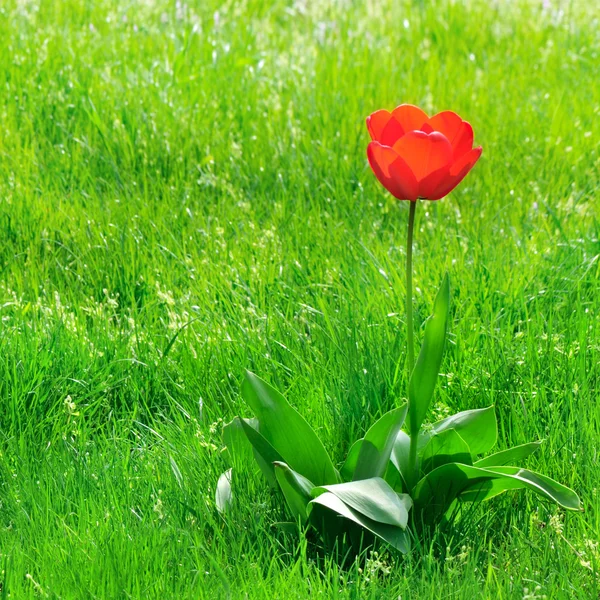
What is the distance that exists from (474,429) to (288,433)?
1.48 ft

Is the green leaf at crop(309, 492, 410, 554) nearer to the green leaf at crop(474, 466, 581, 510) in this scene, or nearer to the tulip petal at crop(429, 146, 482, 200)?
the green leaf at crop(474, 466, 581, 510)

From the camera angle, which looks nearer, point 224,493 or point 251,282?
point 224,493

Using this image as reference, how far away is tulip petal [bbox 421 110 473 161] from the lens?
1.86 meters

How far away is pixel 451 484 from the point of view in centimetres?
204

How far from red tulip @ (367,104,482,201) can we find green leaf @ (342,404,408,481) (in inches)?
19.2

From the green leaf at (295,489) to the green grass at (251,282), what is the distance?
85 mm

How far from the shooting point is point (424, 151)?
1.81 m

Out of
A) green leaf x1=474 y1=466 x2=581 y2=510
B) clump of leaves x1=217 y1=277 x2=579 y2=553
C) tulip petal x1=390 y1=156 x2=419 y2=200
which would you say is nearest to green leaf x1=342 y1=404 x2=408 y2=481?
clump of leaves x1=217 y1=277 x2=579 y2=553

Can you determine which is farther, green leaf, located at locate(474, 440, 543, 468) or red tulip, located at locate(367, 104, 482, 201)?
green leaf, located at locate(474, 440, 543, 468)

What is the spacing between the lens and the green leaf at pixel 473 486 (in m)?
1.95

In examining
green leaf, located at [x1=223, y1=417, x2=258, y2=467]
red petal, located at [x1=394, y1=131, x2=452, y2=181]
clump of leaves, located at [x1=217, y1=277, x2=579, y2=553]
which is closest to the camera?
red petal, located at [x1=394, y1=131, x2=452, y2=181]

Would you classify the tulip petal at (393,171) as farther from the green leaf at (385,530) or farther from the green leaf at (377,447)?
the green leaf at (385,530)

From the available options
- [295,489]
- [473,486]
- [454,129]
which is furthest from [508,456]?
[454,129]

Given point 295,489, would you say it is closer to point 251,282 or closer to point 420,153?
point 420,153
